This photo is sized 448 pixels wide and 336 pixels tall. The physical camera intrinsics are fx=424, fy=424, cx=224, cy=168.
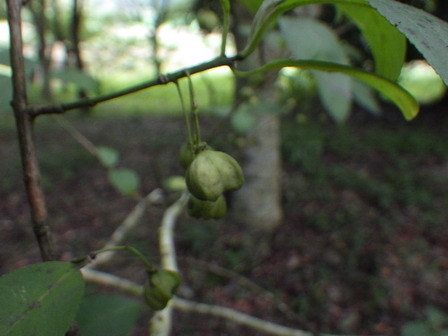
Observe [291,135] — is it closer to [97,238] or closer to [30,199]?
[97,238]

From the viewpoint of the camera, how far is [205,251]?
107 inches

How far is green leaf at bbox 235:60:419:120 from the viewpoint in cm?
40

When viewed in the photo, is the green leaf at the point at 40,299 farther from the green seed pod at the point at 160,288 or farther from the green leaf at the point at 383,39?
the green leaf at the point at 383,39

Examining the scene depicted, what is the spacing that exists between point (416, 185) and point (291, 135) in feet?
4.88

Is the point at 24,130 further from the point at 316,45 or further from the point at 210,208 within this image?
the point at 316,45

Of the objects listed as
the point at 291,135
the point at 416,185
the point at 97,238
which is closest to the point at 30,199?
the point at 97,238

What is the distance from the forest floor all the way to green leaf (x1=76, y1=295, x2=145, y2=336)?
22.2 inches

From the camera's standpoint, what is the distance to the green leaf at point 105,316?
62 centimetres

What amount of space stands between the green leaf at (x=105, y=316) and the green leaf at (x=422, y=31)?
53cm

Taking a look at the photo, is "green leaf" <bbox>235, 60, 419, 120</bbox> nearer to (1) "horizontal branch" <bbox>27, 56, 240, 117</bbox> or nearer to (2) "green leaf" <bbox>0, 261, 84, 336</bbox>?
(1) "horizontal branch" <bbox>27, 56, 240, 117</bbox>

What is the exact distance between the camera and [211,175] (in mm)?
456

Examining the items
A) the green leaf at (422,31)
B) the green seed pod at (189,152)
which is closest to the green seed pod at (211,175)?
the green seed pod at (189,152)

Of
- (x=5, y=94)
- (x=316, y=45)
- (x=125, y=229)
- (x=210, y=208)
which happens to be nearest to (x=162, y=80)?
(x=210, y=208)

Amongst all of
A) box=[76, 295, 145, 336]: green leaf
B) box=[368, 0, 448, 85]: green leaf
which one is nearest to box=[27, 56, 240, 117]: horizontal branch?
box=[368, 0, 448, 85]: green leaf
